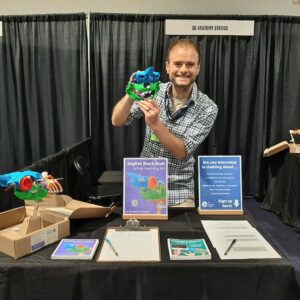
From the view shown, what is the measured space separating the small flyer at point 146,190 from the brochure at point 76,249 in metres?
0.24

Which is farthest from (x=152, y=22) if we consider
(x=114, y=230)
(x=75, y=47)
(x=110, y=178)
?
(x=114, y=230)

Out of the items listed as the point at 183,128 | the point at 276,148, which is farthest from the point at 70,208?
the point at 276,148

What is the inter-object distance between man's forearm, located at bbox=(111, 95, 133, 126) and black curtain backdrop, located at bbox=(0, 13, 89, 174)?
203cm

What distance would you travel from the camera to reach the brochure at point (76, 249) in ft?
2.97

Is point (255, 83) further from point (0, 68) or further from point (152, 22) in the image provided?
point (0, 68)

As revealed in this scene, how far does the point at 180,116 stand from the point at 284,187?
6.58ft

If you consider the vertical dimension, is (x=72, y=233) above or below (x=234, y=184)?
below

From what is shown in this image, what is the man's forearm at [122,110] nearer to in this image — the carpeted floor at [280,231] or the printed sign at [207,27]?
the carpeted floor at [280,231]

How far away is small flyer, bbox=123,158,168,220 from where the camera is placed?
119cm

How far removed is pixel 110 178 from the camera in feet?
9.11

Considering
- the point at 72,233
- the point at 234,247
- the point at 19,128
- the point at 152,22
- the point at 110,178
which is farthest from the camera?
the point at 19,128

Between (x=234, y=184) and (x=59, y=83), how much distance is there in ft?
8.38

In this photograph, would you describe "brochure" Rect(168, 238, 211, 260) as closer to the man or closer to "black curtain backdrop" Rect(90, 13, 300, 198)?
the man

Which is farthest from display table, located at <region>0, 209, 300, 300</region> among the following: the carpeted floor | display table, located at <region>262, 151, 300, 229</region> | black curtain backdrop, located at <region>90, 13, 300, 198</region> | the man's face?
black curtain backdrop, located at <region>90, 13, 300, 198</region>
